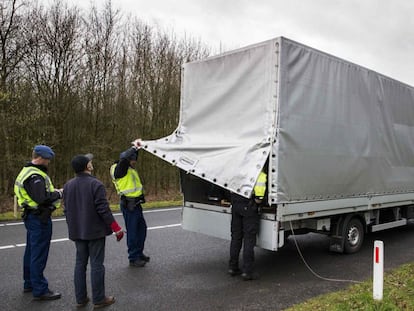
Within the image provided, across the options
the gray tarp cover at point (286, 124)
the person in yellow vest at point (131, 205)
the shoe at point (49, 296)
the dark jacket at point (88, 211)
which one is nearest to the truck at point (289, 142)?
the gray tarp cover at point (286, 124)

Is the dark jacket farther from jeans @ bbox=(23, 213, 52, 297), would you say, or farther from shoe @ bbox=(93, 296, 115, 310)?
shoe @ bbox=(93, 296, 115, 310)

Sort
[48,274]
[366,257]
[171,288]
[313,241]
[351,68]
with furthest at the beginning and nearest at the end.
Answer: [313,241] → [366,257] → [351,68] → [48,274] → [171,288]

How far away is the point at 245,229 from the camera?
561 cm

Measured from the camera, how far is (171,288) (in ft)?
17.5

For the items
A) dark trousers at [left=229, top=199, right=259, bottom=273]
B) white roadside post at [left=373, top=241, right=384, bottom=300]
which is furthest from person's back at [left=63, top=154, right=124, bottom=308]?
white roadside post at [left=373, top=241, right=384, bottom=300]

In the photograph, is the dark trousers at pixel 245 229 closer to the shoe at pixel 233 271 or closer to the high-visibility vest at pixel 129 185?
the shoe at pixel 233 271

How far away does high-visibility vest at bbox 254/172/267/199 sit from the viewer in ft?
17.3

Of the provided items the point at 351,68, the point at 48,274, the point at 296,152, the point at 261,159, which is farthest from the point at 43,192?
the point at 351,68

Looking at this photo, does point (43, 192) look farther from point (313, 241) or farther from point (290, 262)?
point (313, 241)

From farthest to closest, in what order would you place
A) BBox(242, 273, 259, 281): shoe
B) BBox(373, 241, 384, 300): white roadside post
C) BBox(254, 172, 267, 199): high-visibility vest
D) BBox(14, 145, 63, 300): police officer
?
1. BBox(242, 273, 259, 281): shoe
2. BBox(254, 172, 267, 199): high-visibility vest
3. BBox(14, 145, 63, 300): police officer
4. BBox(373, 241, 384, 300): white roadside post

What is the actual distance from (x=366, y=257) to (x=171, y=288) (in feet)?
12.1

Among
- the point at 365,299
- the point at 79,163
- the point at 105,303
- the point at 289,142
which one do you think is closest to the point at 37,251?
the point at 105,303

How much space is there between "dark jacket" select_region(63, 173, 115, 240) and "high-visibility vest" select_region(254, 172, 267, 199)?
1.87 m

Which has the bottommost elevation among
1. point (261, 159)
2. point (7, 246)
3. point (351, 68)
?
point (7, 246)
